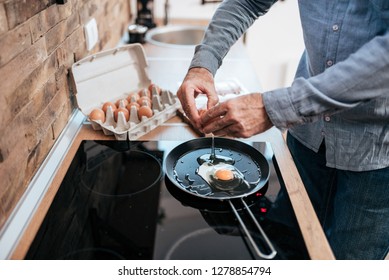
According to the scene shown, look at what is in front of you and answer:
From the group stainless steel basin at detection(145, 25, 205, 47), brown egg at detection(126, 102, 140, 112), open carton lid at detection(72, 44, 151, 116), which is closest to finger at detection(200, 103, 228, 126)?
brown egg at detection(126, 102, 140, 112)

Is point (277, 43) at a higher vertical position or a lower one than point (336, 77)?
lower

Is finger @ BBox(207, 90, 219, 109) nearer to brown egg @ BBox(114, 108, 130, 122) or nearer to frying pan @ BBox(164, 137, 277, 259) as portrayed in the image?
frying pan @ BBox(164, 137, 277, 259)

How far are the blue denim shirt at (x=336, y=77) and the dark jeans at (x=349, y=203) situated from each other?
0.04 meters

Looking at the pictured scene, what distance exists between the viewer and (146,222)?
0.78 m

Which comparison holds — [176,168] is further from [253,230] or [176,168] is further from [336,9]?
[336,9]

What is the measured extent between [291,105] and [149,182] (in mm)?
385

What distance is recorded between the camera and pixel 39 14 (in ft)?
2.90

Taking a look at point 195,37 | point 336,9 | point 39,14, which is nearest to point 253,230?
point 336,9

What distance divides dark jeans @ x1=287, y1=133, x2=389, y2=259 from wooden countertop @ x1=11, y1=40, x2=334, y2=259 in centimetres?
14

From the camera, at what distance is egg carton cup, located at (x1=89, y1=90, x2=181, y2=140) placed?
1.07 metres

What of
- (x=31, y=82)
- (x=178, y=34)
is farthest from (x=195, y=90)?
(x=178, y=34)

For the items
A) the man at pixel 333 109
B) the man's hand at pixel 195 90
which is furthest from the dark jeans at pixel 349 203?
the man's hand at pixel 195 90

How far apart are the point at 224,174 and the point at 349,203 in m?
0.39

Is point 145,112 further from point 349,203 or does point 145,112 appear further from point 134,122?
point 349,203
